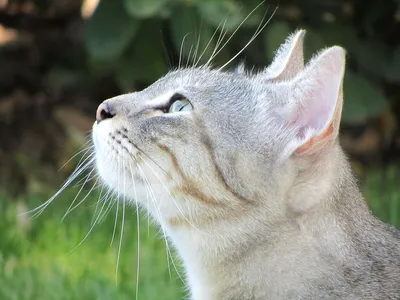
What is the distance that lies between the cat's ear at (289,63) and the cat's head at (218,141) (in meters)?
0.14

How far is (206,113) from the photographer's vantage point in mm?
2918

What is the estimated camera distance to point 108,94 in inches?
248

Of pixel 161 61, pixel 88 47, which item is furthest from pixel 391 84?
pixel 88 47

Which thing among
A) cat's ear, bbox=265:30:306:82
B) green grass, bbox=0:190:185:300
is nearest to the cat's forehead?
cat's ear, bbox=265:30:306:82

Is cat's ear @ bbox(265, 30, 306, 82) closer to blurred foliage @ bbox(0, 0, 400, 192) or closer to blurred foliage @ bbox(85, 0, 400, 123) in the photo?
blurred foliage @ bbox(0, 0, 400, 192)

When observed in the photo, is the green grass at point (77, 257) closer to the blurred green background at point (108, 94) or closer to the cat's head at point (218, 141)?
the blurred green background at point (108, 94)

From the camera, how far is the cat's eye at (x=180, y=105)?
9.69ft

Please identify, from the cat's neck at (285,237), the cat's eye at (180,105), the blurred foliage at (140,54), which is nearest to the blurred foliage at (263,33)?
the blurred foliage at (140,54)

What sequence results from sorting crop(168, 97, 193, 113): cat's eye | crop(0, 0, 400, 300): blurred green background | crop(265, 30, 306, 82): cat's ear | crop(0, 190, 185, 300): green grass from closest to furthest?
crop(168, 97, 193, 113): cat's eye, crop(265, 30, 306, 82): cat's ear, crop(0, 190, 185, 300): green grass, crop(0, 0, 400, 300): blurred green background

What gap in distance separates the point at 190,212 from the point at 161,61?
2.55m

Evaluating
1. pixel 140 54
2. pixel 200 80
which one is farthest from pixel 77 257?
pixel 200 80

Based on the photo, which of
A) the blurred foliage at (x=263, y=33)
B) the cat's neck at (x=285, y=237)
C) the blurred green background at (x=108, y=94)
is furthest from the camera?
the blurred foliage at (x=263, y=33)

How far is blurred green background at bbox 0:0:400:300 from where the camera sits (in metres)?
4.14

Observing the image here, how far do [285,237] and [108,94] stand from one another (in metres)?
3.70
